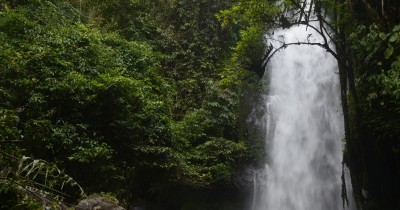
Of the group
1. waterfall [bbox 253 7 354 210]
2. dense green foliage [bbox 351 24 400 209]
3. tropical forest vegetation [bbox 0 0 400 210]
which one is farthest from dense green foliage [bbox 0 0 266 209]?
dense green foliage [bbox 351 24 400 209]

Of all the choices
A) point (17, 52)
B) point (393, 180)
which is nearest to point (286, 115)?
point (393, 180)

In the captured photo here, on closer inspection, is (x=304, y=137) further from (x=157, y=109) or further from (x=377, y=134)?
(x=157, y=109)

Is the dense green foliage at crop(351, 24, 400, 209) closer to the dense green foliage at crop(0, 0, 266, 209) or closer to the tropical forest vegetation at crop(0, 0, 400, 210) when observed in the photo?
the tropical forest vegetation at crop(0, 0, 400, 210)

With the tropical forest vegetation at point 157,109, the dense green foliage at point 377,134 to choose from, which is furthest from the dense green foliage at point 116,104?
the dense green foliage at point 377,134

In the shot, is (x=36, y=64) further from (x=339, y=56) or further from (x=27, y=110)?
(x=339, y=56)

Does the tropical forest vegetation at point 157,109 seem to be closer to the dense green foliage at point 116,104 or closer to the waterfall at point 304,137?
the dense green foliage at point 116,104

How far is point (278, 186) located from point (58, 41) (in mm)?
8106

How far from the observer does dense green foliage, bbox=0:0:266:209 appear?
6270 millimetres

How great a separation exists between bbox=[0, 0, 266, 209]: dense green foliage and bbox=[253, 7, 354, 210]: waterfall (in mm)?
1289

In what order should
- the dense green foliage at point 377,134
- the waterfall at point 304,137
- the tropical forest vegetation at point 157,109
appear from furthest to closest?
the waterfall at point 304,137 → the dense green foliage at point 377,134 → the tropical forest vegetation at point 157,109

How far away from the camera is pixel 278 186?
36.0 feet

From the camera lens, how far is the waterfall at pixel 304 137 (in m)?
10.5

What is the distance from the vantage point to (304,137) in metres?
11.7

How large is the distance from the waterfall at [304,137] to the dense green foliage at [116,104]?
1289mm
